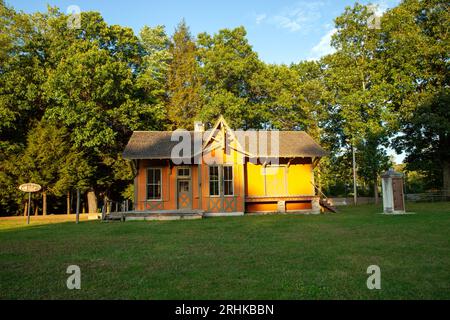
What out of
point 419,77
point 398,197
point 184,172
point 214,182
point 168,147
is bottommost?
point 398,197

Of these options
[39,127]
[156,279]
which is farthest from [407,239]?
[39,127]

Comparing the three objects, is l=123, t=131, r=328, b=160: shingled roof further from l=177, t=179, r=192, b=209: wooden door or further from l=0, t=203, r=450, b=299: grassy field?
l=0, t=203, r=450, b=299: grassy field

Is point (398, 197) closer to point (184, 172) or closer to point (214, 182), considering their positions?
point (214, 182)

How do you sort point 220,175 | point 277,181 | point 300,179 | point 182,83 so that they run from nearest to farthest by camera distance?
point 220,175 → point 277,181 → point 300,179 → point 182,83

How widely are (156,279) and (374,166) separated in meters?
29.1

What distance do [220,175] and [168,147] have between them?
400 centimetres

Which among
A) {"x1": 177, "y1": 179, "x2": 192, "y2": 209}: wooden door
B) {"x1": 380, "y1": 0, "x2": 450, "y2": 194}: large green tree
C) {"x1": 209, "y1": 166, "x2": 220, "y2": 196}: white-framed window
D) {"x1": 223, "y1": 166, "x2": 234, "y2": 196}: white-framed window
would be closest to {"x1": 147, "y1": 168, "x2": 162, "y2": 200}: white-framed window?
{"x1": 177, "y1": 179, "x2": 192, "y2": 209}: wooden door

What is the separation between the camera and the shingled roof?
20922 millimetres

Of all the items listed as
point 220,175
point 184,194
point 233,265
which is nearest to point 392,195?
point 220,175

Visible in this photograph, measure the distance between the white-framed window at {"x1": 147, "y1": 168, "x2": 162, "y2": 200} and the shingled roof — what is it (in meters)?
1.24

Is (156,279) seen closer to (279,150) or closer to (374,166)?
(279,150)

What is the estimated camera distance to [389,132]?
1209 inches

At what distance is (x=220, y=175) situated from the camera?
67.8ft
